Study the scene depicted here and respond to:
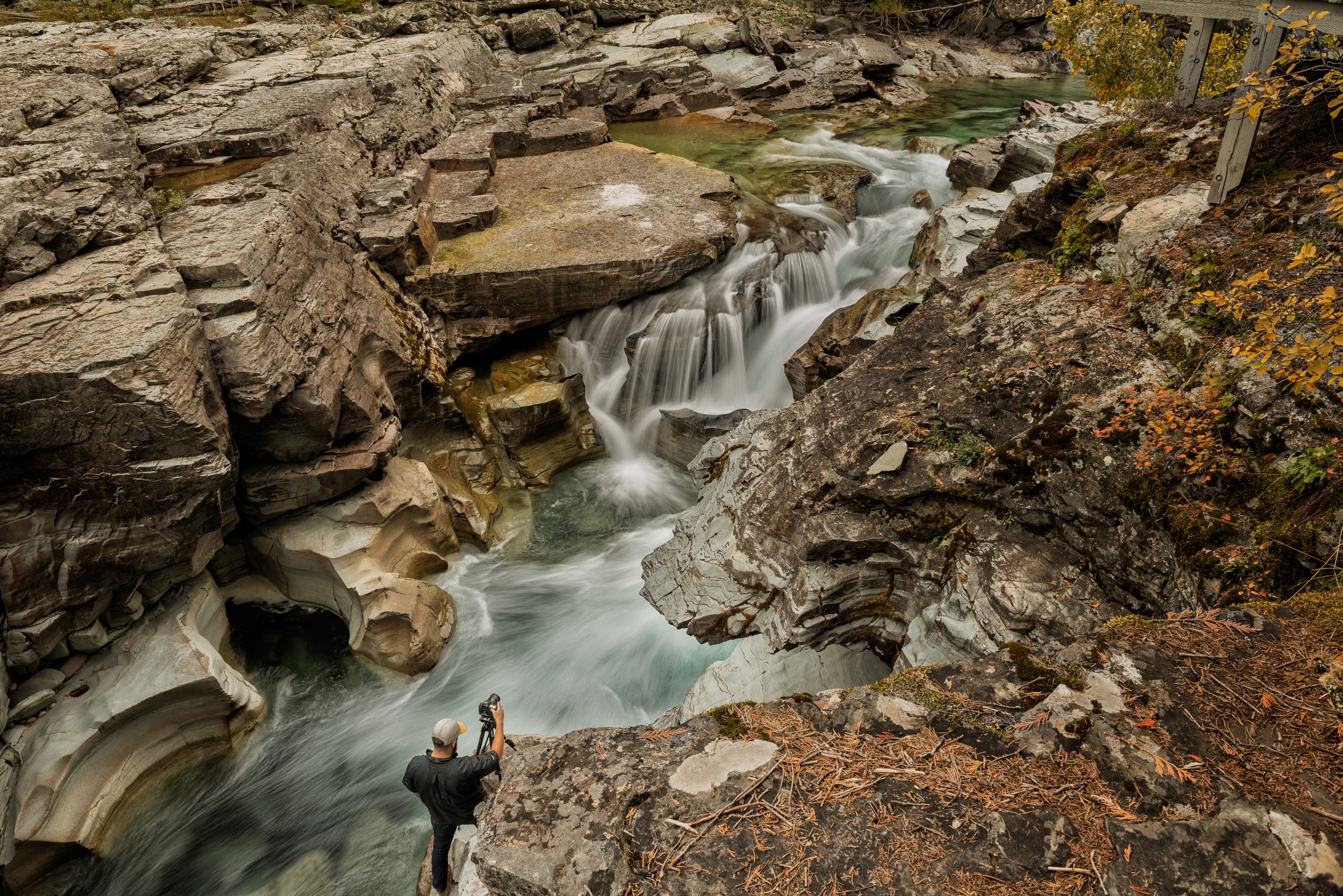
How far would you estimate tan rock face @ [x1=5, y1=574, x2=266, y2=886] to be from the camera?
5.79m

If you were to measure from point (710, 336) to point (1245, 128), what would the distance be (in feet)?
22.4

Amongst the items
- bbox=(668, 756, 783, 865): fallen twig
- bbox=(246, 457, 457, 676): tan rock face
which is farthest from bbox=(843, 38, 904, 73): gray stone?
bbox=(668, 756, 783, 865): fallen twig

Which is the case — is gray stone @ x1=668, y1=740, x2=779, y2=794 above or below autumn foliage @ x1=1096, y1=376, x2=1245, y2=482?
below

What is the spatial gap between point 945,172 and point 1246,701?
46.8ft

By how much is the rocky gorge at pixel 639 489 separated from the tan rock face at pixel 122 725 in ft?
→ 0.12

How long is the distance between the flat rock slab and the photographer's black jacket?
705 centimetres

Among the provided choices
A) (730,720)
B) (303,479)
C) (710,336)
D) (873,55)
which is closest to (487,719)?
(730,720)

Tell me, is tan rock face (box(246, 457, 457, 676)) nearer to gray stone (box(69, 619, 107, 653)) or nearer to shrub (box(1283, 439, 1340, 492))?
gray stone (box(69, 619, 107, 653))

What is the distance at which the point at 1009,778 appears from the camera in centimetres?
266

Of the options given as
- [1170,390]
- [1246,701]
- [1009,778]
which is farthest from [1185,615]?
[1170,390]

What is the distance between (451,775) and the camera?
4281 mm

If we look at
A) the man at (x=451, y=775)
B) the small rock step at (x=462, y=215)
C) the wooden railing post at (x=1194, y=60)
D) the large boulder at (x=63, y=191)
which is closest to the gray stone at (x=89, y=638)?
the large boulder at (x=63, y=191)

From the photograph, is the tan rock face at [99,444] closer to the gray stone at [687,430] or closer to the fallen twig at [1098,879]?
the gray stone at [687,430]

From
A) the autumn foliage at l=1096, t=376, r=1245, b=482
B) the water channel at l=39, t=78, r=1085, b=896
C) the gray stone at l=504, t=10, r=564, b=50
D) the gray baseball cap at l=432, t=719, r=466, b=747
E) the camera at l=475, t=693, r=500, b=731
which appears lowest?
the water channel at l=39, t=78, r=1085, b=896
